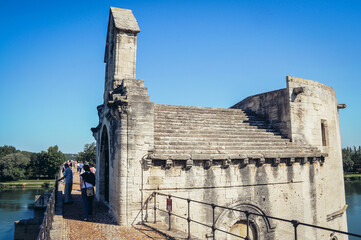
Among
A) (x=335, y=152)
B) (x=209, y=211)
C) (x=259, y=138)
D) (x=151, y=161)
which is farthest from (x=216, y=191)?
(x=335, y=152)

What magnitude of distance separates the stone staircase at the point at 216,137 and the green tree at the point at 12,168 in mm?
58747

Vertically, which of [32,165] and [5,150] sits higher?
[5,150]

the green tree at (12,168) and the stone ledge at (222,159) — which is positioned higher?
the stone ledge at (222,159)

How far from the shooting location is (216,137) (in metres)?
9.51

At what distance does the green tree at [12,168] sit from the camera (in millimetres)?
55562

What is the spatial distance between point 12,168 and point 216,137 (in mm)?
61014

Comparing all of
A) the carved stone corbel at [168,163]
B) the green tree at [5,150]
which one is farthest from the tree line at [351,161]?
the green tree at [5,150]

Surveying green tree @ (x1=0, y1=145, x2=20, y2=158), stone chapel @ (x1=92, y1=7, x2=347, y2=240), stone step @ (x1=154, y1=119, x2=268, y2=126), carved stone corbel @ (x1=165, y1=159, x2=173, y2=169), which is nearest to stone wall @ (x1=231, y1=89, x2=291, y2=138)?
stone chapel @ (x1=92, y1=7, x2=347, y2=240)

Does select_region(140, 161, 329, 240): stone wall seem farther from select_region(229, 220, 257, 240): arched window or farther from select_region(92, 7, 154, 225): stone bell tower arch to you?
select_region(92, 7, 154, 225): stone bell tower arch

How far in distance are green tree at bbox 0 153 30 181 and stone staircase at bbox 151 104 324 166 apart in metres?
58.7

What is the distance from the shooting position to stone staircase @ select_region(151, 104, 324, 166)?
827 centimetres

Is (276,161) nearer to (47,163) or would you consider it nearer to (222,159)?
(222,159)

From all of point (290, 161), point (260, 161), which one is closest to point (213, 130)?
point (260, 161)

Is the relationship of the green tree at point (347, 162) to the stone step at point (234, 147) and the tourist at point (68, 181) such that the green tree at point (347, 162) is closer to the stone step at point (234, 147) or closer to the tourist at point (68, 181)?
the stone step at point (234, 147)
